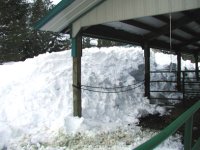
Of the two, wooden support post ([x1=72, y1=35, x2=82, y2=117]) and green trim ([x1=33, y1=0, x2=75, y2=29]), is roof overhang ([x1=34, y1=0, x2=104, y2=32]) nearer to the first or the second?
green trim ([x1=33, y1=0, x2=75, y2=29])

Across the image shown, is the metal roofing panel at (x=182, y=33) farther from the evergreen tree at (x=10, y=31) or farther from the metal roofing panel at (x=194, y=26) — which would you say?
the evergreen tree at (x=10, y=31)

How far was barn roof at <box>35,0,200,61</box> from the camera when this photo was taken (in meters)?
8.31

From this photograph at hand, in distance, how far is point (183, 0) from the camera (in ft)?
22.8

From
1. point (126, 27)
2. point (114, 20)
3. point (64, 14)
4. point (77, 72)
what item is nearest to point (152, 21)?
point (126, 27)

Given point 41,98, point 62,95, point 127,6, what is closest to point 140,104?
point 62,95

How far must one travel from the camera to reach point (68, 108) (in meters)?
9.73

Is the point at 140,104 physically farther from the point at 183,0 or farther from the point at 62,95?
the point at 183,0

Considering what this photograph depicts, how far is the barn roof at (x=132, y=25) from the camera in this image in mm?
8312

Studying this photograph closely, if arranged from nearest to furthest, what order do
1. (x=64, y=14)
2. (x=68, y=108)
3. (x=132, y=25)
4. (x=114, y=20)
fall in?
(x=114, y=20)
(x=64, y=14)
(x=68, y=108)
(x=132, y=25)

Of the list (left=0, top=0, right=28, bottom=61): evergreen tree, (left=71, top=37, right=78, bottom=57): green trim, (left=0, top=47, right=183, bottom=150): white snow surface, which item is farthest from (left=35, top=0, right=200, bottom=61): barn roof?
(left=0, top=0, right=28, bottom=61): evergreen tree

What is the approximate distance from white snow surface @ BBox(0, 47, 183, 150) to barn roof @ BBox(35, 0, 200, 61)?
2207mm

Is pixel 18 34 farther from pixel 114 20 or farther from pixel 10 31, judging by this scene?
pixel 114 20

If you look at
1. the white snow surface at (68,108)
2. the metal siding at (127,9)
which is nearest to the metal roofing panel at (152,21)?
the metal siding at (127,9)

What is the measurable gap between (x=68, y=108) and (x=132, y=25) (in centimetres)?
355
